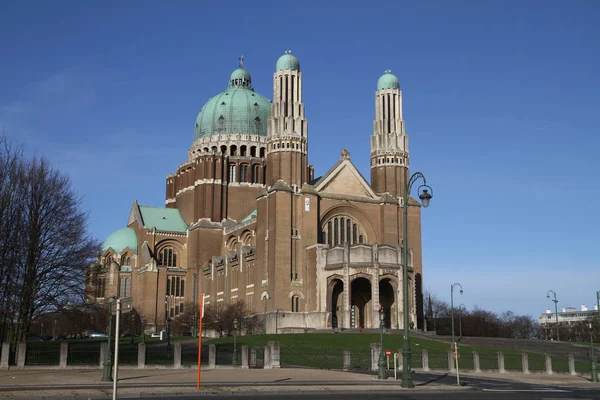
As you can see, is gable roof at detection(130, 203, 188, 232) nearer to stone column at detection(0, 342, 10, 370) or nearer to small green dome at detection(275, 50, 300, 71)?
small green dome at detection(275, 50, 300, 71)

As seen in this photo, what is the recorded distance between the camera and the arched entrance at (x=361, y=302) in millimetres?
77125

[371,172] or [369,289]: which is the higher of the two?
[371,172]

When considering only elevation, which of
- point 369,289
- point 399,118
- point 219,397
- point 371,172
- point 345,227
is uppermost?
point 399,118

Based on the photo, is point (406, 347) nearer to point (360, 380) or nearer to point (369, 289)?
point (360, 380)

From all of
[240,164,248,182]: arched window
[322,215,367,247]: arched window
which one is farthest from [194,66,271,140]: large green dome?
[322,215,367,247]: arched window

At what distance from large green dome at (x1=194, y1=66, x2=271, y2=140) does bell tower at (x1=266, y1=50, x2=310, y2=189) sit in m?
23.6

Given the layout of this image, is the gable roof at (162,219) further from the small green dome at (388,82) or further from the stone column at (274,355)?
the stone column at (274,355)

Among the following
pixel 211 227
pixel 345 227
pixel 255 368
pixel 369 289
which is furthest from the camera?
pixel 211 227

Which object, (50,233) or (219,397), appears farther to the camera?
(50,233)

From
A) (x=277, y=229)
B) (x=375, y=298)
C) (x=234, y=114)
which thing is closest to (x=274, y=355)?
(x=375, y=298)

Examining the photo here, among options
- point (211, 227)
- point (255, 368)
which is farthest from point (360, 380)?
point (211, 227)

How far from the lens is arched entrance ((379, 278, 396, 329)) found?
245ft

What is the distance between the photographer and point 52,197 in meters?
44.2

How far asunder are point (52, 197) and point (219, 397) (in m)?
23.6
